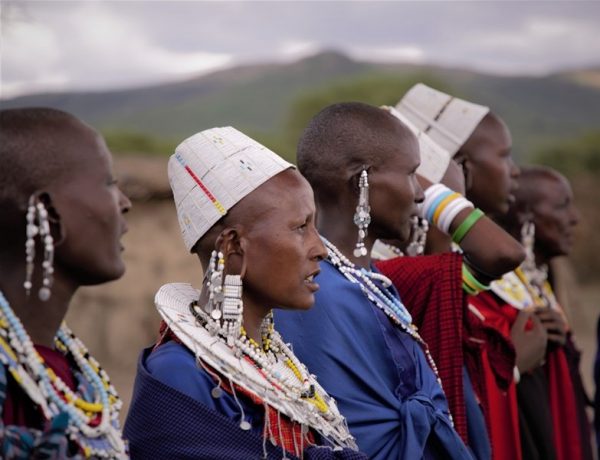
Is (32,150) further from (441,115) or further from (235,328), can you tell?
(441,115)

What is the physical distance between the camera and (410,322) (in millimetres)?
3670

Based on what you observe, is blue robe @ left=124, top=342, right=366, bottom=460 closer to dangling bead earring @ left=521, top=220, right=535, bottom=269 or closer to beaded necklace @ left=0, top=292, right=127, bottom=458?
beaded necklace @ left=0, top=292, right=127, bottom=458

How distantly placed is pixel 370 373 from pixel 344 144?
0.90 m

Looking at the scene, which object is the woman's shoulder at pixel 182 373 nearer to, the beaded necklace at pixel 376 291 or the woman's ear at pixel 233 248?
the woman's ear at pixel 233 248

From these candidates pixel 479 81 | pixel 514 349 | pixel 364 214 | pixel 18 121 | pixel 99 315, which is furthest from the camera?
pixel 479 81

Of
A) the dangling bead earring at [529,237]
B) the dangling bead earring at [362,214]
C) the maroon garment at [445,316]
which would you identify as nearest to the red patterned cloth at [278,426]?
the dangling bead earring at [362,214]

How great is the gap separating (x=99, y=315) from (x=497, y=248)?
5.49 meters

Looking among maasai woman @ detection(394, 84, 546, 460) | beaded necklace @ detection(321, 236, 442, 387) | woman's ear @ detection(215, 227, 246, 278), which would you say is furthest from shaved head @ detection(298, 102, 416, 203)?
woman's ear @ detection(215, 227, 246, 278)

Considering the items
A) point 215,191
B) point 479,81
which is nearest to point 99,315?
point 215,191

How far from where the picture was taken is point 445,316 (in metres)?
3.95

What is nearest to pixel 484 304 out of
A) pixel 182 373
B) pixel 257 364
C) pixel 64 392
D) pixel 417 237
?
pixel 417 237

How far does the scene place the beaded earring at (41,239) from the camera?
87.6 inches

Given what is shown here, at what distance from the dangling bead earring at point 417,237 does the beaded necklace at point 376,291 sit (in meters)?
0.64

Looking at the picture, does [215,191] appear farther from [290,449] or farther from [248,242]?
[290,449]
